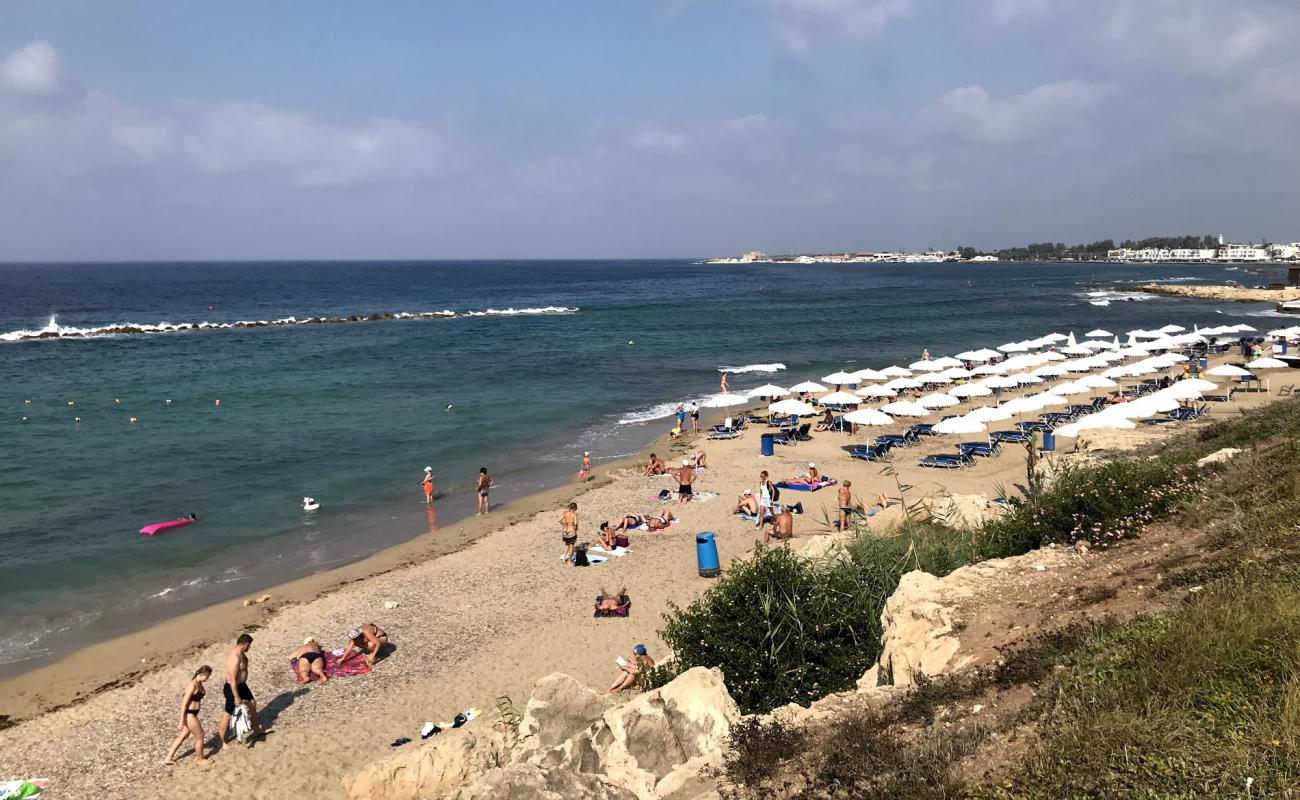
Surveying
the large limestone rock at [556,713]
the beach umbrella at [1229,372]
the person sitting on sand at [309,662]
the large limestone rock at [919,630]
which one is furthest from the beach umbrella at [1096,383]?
the person sitting on sand at [309,662]

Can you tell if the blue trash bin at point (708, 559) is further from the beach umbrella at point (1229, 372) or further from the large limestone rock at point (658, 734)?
the beach umbrella at point (1229, 372)

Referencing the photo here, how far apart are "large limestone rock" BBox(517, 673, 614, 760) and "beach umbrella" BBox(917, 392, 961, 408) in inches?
728

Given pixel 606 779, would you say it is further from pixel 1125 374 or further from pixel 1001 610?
pixel 1125 374

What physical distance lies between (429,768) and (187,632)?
289 inches

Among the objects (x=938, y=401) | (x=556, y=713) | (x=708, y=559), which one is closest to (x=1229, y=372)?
(x=938, y=401)

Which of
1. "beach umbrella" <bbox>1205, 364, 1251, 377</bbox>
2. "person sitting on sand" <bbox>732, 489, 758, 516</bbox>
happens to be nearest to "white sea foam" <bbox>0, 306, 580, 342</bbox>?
"beach umbrella" <bbox>1205, 364, 1251, 377</bbox>

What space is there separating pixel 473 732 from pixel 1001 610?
494cm

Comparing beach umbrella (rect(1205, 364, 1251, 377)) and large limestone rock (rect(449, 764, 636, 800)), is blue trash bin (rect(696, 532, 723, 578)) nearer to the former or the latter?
large limestone rock (rect(449, 764, 636, 800))

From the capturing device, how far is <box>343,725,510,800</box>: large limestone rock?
6824 millimetres

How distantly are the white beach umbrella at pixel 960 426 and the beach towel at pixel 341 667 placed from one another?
14.9m

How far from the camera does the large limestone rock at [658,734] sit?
552 centimetres

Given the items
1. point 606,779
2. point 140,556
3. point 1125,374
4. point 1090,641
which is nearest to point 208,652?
point 140,556

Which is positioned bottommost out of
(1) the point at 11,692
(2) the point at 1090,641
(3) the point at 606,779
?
(1) the point at 11,692

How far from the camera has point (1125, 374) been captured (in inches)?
1051
